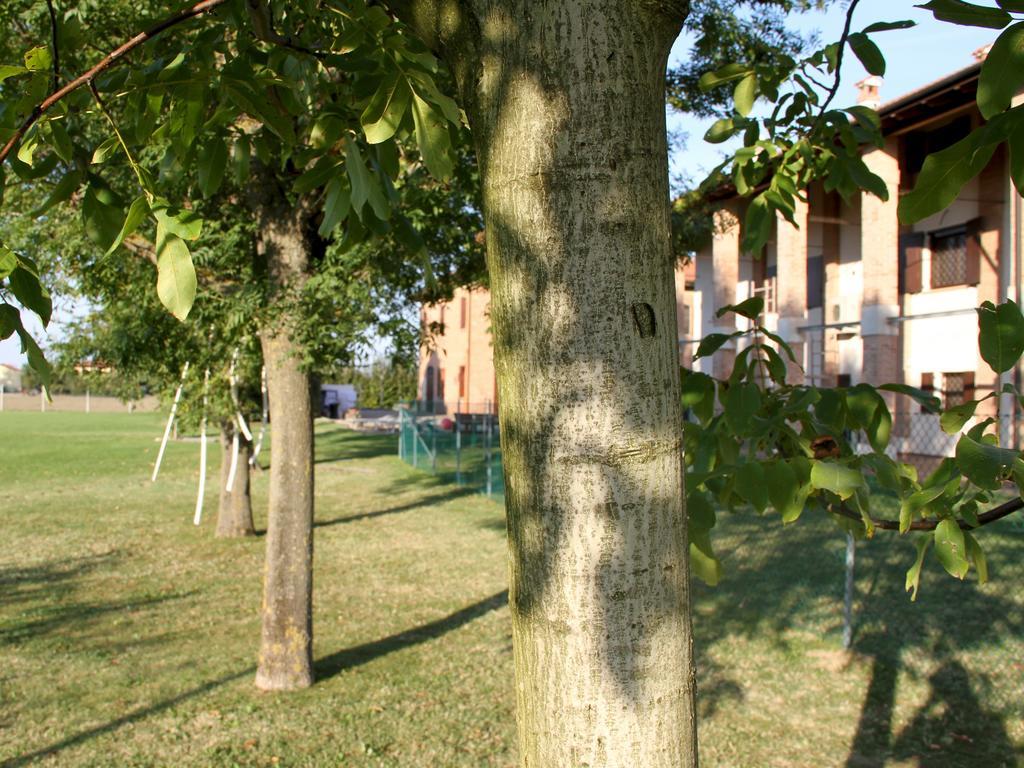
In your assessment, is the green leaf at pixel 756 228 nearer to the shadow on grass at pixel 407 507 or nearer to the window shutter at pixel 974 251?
the shadow on grass at pixel 407 507

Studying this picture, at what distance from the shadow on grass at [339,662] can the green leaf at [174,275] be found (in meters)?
5.31

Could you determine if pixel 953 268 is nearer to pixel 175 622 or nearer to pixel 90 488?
pixel 175 622

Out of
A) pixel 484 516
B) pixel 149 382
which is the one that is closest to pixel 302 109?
pixel 149 382

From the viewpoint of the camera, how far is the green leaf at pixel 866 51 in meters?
2.67

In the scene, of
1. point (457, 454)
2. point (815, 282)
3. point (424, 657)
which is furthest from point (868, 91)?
point (424, 657)

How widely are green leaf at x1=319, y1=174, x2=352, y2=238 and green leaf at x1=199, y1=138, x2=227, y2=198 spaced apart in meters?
0.50

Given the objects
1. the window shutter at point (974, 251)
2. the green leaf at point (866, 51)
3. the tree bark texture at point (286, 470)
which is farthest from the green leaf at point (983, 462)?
the window shutter at point (974, 251)

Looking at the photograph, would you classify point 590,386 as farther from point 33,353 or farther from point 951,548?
point 33,353

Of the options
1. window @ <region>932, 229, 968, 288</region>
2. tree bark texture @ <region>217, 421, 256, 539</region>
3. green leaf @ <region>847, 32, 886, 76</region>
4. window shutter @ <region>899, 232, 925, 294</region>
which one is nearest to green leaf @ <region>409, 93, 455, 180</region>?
green leaf @ <region>847, 32, 886, 76</region>

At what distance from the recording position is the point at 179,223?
1.81 m

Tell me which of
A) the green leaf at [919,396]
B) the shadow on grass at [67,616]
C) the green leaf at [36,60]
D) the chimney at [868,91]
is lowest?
the shadow on grass at [67,616]

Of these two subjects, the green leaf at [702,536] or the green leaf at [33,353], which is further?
the green leaf at [702,536]

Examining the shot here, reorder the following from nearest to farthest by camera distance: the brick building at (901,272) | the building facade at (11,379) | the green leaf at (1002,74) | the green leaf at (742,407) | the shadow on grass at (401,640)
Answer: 1. the green leaf at (1002,74)
2. the green leaf at (742,407)
3. the shadow on grass at (401,640)
4. the brick building at (901,272)
5. the building facade at (11,379)

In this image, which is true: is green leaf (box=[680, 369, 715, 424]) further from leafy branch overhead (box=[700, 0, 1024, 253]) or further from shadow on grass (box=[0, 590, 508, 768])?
shadow on grass (box=[0, 590, 508, 768])
